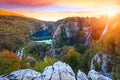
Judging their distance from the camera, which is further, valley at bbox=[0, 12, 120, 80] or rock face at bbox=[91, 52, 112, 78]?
rock face at bbox=[91, 52, 112, 78]

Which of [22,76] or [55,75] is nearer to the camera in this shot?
[55,75]

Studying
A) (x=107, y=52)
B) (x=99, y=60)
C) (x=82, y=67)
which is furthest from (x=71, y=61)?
(x=107, y=52)

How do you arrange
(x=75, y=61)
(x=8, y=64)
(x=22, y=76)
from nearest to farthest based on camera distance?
(x=22, y=76) → (x=8, y=64) → (x=75, y=61)

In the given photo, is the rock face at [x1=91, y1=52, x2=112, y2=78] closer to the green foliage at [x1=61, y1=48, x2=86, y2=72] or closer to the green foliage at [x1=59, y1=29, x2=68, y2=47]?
the green foliage at [x1=61, y1=48, x2=86, y2=72]

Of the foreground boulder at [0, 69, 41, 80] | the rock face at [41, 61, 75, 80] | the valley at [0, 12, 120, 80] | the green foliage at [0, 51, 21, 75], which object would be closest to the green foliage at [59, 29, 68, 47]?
the valley at [0, 12, 120, 80]

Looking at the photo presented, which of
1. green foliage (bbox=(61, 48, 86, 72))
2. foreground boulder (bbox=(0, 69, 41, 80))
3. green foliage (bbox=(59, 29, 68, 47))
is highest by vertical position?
foreground boulder (bbox=(0, 69, 41, 80))

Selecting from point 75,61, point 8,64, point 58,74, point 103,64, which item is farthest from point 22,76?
point 75,61

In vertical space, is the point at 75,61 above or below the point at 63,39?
above

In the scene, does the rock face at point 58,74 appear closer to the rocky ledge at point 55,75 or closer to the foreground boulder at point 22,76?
the rocky ledge at point 55,75

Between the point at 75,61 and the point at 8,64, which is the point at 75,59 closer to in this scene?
the point at 75,61

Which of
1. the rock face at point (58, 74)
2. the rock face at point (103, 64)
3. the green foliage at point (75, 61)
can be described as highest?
the rock face at point (58, 74)

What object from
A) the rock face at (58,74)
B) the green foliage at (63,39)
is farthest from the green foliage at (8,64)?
the green foliage at (63,39)

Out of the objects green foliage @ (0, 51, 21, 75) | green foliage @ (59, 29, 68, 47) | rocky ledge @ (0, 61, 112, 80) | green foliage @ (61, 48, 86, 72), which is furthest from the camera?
green foliage @ (59, 29, 68, 47)

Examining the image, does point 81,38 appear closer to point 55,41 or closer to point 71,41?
point 71,41
